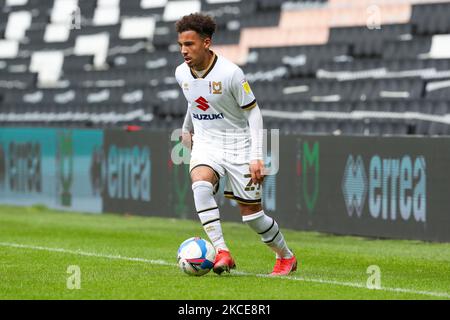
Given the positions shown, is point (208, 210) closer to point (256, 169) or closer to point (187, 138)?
point (256, 169)

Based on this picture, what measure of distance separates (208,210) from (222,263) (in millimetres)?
475

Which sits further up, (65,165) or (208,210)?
(208,210)

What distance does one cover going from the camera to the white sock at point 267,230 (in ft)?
33.0

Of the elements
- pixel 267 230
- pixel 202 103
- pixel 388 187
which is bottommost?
pixel 388 187

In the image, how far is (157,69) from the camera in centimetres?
2589

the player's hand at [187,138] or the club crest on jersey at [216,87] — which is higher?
the club crest on jersey at [216,87]

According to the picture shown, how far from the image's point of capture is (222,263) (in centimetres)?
983

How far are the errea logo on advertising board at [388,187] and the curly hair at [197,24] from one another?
5451 millimetres

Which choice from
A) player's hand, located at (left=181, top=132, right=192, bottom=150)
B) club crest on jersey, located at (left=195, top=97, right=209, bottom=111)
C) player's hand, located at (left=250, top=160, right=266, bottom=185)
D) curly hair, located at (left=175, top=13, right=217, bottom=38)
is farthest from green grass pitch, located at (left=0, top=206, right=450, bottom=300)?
curly hair, located at (left=175, top=13, right=217, bottom=38)

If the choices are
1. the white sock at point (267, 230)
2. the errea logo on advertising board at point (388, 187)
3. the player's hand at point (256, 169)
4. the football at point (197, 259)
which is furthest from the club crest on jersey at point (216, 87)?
the errea logo on advertising board at point (388, 187)

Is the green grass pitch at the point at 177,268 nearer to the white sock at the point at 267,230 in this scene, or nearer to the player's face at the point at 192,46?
the white sock at the point at 267,230

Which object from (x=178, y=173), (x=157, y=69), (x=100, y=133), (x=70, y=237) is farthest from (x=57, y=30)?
(x=70, y=237)

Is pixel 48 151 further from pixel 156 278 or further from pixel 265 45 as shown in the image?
pixel 156 278

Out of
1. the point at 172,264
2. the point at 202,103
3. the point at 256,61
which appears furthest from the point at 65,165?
the point at 202,103
